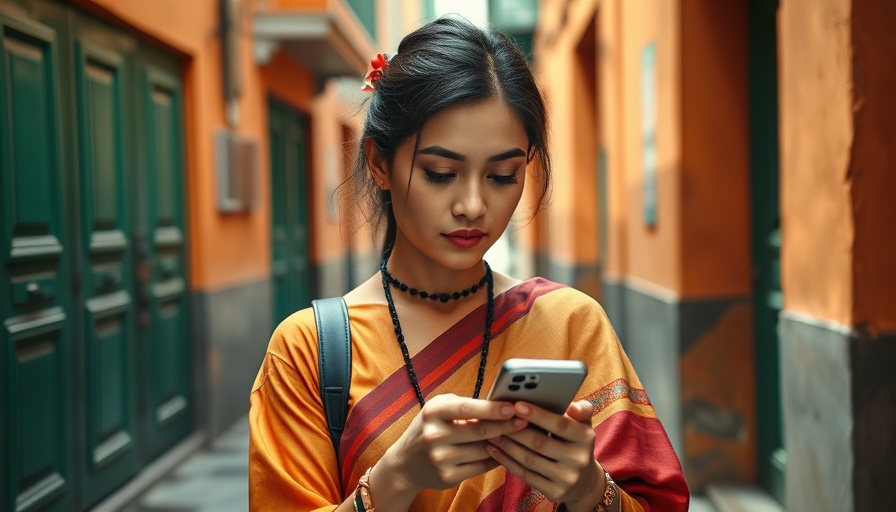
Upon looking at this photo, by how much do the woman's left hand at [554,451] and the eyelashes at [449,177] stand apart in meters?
0.45

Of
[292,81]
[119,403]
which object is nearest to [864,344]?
[119,403]

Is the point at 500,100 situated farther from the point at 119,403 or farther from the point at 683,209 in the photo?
the point at 119,403

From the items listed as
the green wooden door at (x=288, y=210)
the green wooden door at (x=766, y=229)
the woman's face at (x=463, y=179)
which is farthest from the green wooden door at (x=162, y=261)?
the woman's face at (x=463, y=179)

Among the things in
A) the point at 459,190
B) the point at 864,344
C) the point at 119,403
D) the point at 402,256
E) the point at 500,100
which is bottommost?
the point at 119,403

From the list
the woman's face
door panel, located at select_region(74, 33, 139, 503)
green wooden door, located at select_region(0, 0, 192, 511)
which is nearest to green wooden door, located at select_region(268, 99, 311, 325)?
green wooden door, located at select_region(0, 0, 192, 511)

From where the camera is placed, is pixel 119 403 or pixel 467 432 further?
pixel 119 403

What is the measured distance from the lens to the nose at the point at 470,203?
166 centimetres

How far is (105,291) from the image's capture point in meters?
4.71

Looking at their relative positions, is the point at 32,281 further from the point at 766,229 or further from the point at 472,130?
the point at 766,229

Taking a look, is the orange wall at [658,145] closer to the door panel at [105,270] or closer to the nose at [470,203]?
the door panel at [105,270]

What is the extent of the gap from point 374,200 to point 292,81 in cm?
759

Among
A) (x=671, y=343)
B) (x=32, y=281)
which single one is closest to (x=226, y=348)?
(x=32, y=281)

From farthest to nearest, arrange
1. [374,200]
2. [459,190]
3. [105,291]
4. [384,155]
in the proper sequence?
[105,291] < [374,200] < [384,155] < [459,190]

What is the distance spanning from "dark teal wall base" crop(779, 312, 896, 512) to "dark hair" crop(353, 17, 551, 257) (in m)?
1.56
